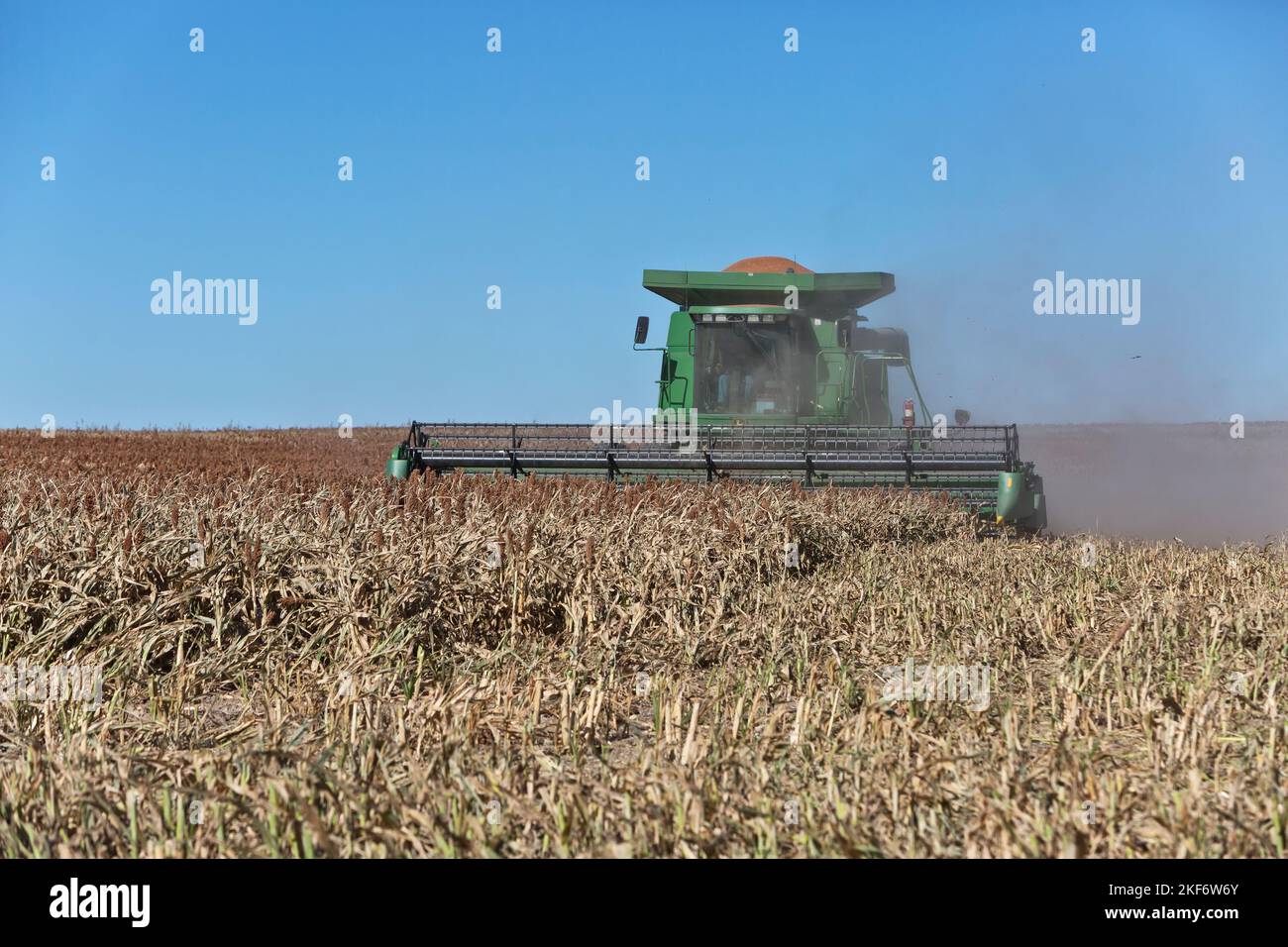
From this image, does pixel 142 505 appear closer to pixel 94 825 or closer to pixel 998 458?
pixel 94 825

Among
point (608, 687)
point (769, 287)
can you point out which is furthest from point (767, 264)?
point (608, 687)

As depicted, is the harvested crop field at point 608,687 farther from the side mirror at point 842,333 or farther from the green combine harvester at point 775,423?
the side mirror at point 842,333

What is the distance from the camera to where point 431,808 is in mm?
2516

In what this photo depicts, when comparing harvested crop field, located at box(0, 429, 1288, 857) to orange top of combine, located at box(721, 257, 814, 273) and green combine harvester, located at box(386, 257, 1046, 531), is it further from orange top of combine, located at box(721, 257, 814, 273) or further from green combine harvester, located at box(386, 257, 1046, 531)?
orange top of combine, located at box(721, 257, 814, 273)

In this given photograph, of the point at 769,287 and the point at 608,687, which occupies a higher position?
the point at 769,287

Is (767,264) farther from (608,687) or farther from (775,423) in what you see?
(608,687)

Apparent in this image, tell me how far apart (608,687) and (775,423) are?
7867mm

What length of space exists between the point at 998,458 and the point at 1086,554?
3.10 metres

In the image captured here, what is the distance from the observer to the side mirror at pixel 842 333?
11.8 m

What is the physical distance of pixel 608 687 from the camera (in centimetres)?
397

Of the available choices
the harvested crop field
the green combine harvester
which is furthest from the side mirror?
the harvested crop field
